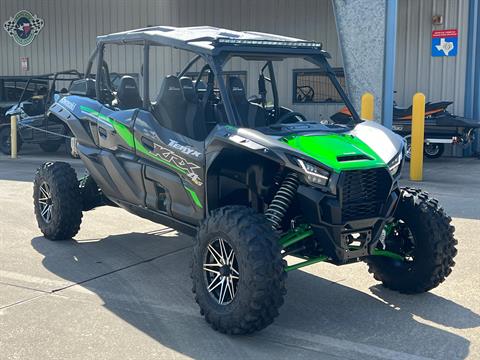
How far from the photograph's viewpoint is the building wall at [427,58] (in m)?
15.5

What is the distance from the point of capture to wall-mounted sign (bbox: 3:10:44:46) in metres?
20.8

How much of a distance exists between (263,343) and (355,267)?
2.06m

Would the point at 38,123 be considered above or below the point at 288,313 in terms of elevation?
above

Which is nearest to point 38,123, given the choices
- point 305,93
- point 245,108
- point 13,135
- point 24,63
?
point 13,135

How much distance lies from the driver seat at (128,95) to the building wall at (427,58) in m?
11.3

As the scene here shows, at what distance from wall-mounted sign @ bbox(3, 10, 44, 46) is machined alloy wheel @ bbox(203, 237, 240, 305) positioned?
58.5 ft

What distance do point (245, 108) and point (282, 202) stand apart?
1345mm

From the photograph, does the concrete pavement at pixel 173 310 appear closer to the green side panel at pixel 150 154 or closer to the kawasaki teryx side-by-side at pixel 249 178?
the kawasaki teryx side-by-side at pixel 249 178

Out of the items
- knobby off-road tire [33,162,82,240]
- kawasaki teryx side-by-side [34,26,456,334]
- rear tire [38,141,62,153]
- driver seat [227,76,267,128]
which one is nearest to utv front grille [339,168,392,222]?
kawasaki teryx side-by-side [34,26,456,334]

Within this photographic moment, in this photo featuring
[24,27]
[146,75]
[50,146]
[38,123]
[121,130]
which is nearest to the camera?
[146,75]

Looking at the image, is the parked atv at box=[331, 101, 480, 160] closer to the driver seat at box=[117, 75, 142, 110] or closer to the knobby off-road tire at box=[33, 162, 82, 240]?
the knobby off-road tire at box=[33, 162, 82, 240]

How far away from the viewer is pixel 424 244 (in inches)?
201

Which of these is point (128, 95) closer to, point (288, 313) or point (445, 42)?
point (288, 313)

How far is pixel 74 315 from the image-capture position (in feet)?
16.1
